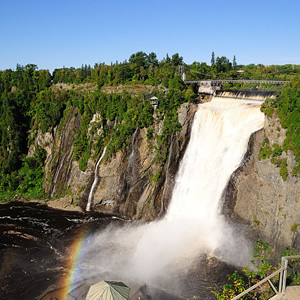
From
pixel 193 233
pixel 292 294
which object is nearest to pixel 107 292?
pixel 292 294

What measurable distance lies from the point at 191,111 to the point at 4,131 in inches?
1257

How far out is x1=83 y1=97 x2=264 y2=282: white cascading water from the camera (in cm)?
2797

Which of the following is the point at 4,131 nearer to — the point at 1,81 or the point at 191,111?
the point at 1,81

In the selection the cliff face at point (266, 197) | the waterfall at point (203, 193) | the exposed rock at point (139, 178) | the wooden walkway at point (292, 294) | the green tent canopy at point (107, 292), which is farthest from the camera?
the exposed rock at point (139, 178)

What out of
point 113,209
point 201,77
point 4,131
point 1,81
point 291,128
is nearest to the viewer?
point 291,128

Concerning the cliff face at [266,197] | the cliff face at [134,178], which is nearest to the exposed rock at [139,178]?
the cliff face at [134,178]

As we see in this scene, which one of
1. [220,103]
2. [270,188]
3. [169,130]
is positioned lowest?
[270,188]

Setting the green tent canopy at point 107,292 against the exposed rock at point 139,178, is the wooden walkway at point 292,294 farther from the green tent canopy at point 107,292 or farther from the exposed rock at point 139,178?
the exposed rock at point 139,178

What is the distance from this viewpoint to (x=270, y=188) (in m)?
27.8

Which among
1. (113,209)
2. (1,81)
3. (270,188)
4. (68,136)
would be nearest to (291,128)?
(270,188)

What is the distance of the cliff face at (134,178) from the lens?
36969 mm

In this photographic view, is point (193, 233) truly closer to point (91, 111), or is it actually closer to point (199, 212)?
point (199, 212)

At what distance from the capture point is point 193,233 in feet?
101

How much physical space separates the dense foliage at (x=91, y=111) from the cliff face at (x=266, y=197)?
7.27 ft
